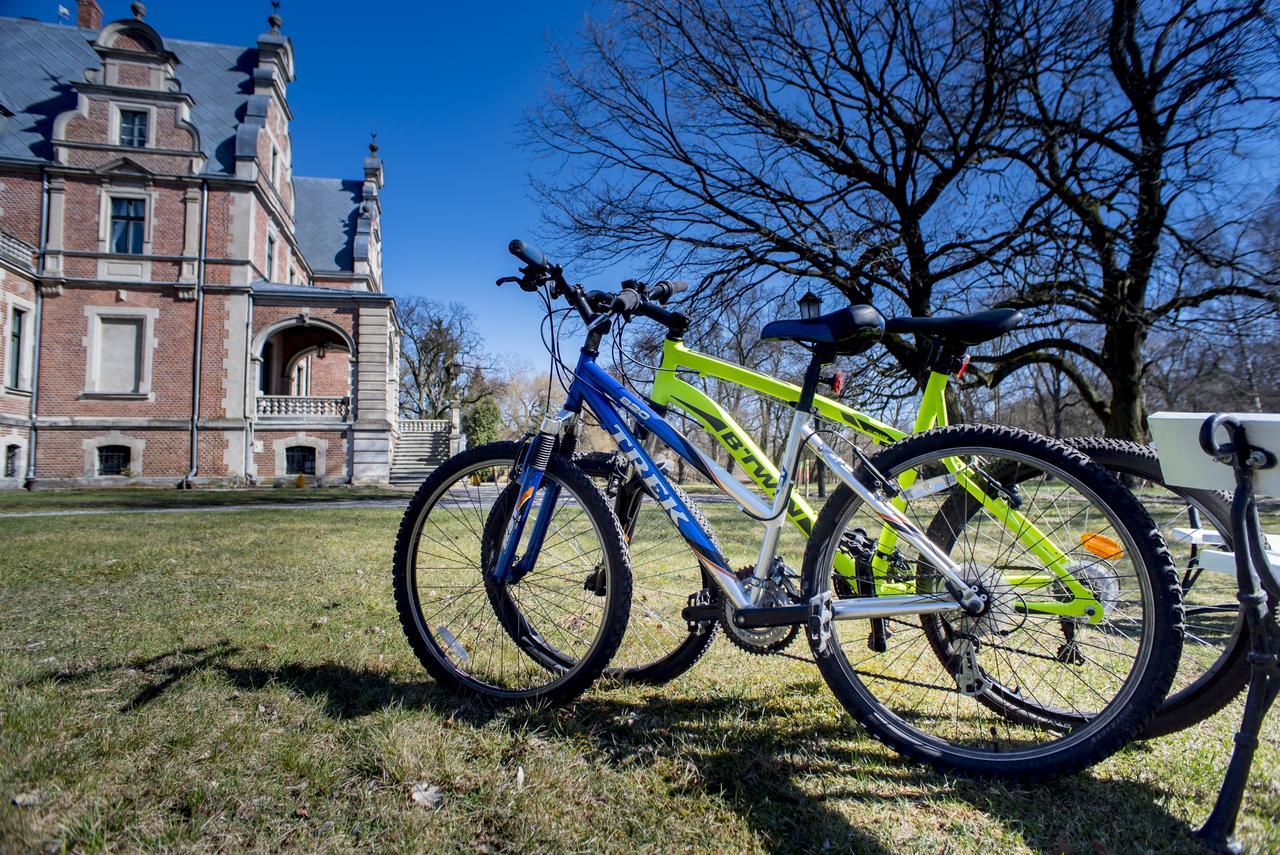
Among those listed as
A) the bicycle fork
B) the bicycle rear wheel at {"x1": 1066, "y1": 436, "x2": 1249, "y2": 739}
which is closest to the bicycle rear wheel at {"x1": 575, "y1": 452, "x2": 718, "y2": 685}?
the bicycle fork

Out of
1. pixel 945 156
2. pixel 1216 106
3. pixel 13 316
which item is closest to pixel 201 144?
pixel 13 316

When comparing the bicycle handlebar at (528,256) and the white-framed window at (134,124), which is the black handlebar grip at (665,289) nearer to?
the bicycle handlebar at (528,256)

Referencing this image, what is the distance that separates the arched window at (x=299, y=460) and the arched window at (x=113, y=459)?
440 centimetres

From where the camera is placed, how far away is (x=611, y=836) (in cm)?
162

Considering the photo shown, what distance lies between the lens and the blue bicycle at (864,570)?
1.94 m

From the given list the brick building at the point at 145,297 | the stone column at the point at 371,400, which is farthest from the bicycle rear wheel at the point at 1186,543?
the brick building at the point at 145,297

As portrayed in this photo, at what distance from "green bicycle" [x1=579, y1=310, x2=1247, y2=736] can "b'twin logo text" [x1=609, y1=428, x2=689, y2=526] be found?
13 cm

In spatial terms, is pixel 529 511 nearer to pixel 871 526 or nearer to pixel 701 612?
pixel 701 612

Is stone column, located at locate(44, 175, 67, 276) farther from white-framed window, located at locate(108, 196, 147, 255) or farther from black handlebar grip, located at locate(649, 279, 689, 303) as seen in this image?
black handlebar grip, located at locate(649, 279, 689, 303)

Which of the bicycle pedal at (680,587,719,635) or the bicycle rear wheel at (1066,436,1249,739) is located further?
the bicycle pedal at (680,587,719,635)

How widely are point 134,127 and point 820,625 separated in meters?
27.3

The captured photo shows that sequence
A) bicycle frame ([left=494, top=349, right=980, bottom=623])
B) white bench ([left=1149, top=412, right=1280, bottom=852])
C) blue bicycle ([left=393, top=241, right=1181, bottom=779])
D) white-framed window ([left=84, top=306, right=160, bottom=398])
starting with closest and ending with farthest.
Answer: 1. white bench ([left=1149, top=412, right=1280, bottom=852])
2. blue bicycle ([left=393, top=241, right=1181, bottom=779])
3. bicycle frame ([left=494, top=349, right=980, bottom=623])
4. white-framed window ([left=84, top=306, right=160, bottom=398])

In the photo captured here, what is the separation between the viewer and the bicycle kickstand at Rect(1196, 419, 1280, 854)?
5.17 ft

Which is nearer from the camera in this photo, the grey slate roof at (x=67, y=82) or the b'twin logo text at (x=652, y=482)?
the b'twin logo text at (x=652, y=482)
